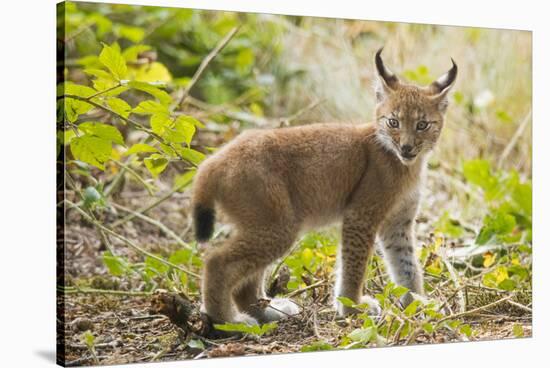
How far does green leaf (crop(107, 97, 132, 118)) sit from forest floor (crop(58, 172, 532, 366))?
103cm

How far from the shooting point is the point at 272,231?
579 centimetres

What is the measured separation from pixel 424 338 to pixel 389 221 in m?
0.90

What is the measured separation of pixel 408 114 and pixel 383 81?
1.02ft

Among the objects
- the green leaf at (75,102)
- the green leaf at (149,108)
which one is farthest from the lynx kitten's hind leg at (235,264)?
the green leaf at (75,102)

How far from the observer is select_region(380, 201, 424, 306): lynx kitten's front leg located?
21.4 feet

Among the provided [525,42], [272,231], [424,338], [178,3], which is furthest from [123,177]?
[525,42]

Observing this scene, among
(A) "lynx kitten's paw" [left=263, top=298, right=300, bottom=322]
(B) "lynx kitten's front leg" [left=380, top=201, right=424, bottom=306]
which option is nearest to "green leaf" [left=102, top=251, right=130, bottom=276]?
(A) "lynx kitten's paw" [left=263, top=298, right=300, bottom=322]

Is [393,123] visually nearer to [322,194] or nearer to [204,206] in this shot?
[322,194]

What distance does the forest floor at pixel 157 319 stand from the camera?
570 centimetres

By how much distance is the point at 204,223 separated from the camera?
5.70 m

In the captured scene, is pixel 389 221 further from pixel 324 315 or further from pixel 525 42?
pixel 525 42

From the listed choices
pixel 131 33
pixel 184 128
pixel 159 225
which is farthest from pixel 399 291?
pixel 131 33

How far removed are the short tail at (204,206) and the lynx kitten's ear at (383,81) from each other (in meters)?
1.51

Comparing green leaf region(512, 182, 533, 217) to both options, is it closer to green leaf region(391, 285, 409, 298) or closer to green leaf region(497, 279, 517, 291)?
green leaf region(497, 279, 517, 291)
